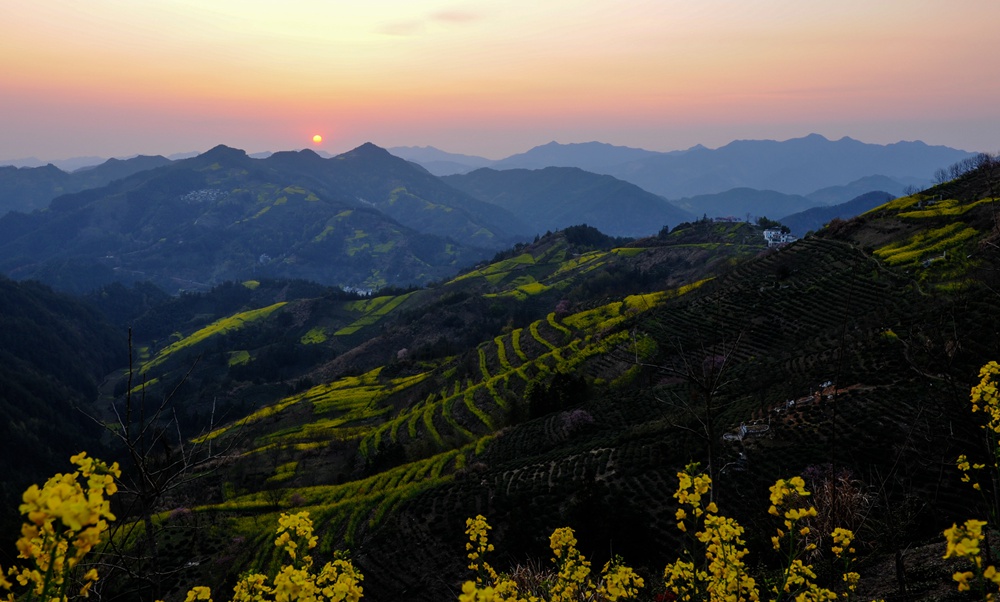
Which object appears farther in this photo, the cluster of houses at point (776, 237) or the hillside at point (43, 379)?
the cluster of houses at point (776, 237)

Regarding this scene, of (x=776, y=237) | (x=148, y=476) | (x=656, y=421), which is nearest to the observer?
(x=148, y=476)

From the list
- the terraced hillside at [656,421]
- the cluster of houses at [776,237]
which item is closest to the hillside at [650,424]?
the terraced hillside at [656,421]

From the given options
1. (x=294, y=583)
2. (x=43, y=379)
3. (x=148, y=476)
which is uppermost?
(x=148, y=476)

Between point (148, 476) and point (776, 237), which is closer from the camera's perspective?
point (148, 476)

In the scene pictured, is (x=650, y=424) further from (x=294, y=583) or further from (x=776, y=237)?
(x=776, y=237)

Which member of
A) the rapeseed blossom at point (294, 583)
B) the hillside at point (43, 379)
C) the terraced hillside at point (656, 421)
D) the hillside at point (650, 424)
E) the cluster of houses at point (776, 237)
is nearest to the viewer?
the rapeseed blossom at point (294, 583)

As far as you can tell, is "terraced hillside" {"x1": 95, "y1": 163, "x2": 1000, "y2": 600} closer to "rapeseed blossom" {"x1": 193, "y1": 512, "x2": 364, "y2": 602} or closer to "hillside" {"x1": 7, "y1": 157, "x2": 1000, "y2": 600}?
"hillside" {"x1": 7, "y1": 157, "x2": 1000, "y2": 600}

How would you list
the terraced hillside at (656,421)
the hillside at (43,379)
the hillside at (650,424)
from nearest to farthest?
1. the hillside at (650,424)
2. the terraced hillside at (656,421)
3. the hillside at (43,379)

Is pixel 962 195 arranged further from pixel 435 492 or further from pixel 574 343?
pixel 435 492

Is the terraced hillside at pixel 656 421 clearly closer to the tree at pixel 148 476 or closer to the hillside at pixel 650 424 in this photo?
the hillside at pixel 650 424

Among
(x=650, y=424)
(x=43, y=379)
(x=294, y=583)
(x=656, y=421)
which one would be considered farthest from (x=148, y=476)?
(x=43, y=379)

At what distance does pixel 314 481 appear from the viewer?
5328 cm

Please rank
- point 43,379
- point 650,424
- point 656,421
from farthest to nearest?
point 43,379 < point 656,421 < point 650,424

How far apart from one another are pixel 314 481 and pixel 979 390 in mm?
54894
